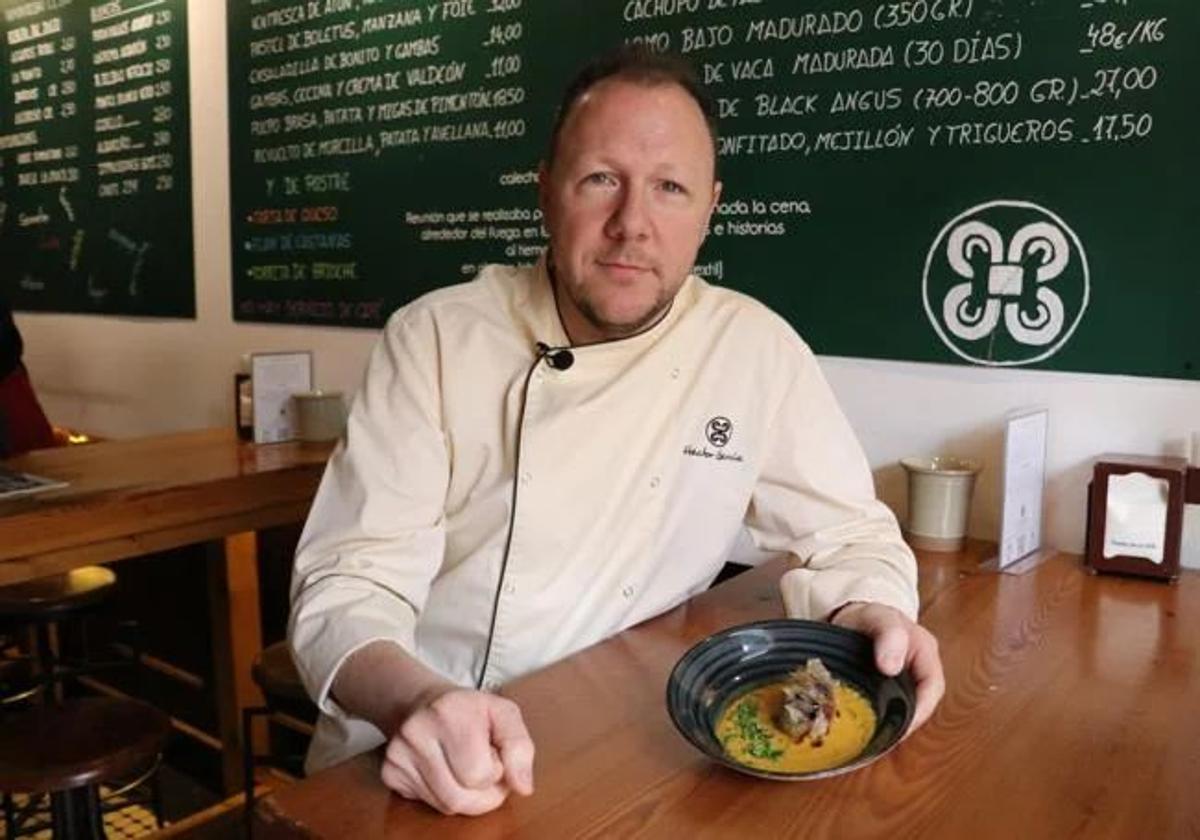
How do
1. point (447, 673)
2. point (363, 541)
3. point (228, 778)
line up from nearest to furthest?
point (363, 541)
point (447, 673)
point (228, 778)

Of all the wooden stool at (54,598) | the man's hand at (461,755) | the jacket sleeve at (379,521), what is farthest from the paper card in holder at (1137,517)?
the wooden stool at (54,598)

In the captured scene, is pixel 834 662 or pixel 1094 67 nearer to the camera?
pixel 834 662

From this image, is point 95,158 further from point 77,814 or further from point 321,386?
point 77,814

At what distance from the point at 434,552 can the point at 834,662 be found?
1.79 ft

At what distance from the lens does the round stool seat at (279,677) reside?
2.20 metres

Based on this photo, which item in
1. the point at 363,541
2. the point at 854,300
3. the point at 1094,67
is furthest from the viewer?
the point at 854,300

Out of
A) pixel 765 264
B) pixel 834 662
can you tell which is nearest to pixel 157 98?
pixel 765 264

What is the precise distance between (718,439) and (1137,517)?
732 mm

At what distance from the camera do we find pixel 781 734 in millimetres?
1079

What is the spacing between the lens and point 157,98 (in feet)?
11.5

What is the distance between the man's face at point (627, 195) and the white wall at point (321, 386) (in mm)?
810

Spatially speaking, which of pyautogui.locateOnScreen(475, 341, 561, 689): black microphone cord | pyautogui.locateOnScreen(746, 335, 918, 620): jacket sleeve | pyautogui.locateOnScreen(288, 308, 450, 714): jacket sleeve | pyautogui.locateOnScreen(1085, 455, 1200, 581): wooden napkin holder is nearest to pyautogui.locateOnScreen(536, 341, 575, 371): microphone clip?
pyautogui.locateOnScreen(475, 341, 561, 689): black microphone cord

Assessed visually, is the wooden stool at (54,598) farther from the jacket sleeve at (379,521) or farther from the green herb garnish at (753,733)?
the green herb garnish at (753,733)

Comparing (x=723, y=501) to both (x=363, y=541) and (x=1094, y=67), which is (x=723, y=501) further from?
(x=1094, y=67)
